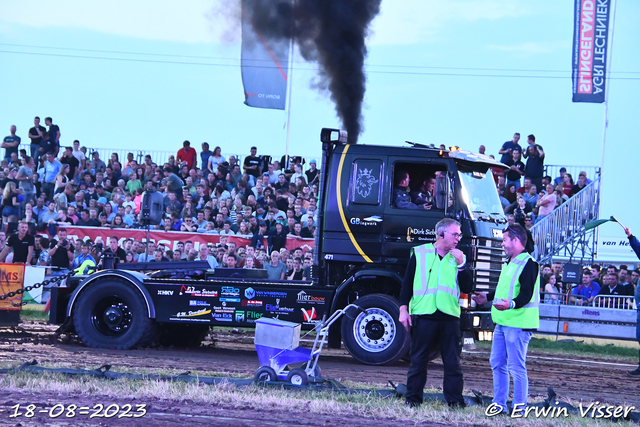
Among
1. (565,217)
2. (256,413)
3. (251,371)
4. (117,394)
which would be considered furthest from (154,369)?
(565,217)

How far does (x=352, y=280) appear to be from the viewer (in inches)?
476

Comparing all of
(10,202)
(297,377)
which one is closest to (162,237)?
(10,202)

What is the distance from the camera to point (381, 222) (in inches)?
472

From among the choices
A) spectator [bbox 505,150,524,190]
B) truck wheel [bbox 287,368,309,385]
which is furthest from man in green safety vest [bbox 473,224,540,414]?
spectator [bbox 505,150,524,190]

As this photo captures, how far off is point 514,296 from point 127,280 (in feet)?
23.3

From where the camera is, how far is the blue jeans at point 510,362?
7.69m

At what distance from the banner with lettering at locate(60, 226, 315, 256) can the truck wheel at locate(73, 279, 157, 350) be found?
5.56 metres

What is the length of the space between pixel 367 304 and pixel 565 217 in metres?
9.46

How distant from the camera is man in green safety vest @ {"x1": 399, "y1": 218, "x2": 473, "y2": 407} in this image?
7.90m

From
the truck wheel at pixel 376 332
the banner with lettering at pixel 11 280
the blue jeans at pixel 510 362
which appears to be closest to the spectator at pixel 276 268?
the truck wheel at pixel 376 332

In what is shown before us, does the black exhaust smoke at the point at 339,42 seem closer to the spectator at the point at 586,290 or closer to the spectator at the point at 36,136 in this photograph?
the spectator at the point at 586,290

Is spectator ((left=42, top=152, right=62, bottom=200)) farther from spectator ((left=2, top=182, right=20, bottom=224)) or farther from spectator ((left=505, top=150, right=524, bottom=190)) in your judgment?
spectator ((left=505, top=150, right=524, bottom=190))

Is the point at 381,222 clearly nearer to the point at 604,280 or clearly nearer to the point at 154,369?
the point at 154,369

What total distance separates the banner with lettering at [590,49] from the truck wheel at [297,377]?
16.2m
